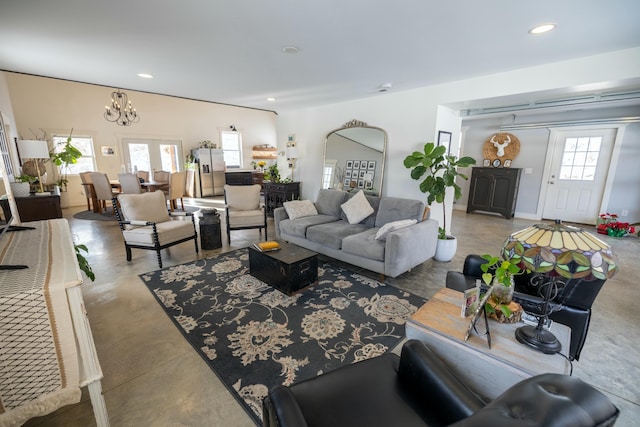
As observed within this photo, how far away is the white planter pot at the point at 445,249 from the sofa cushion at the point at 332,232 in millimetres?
1021

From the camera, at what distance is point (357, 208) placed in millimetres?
3992

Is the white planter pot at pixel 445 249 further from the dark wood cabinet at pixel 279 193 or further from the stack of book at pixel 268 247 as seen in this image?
the dark wood cabinet at pixel 279 193

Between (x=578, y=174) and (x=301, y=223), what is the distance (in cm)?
606

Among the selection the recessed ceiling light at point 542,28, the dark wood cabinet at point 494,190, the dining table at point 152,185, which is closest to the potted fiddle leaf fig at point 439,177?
the recessed ceiling light at point 542,28

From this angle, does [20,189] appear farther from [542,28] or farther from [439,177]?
[542,28]

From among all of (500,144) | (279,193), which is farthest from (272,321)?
(500,144)

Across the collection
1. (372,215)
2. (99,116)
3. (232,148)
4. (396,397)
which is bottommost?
(396,397)

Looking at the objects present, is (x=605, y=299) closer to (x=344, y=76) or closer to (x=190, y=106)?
(x=344, y=76)

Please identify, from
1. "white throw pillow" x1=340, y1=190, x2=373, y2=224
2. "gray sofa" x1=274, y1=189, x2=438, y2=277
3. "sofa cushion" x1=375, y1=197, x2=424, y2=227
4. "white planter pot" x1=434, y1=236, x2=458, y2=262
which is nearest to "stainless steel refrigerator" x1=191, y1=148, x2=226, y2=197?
"gray sofa" x1=274, y1=189, x2=438, y2=277

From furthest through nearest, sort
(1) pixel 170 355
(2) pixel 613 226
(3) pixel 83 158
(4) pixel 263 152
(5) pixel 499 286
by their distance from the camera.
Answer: (4) pixel 263 152 < (3) pixel 83 158 < (2) pixel 613 226 < (1) pixel 170 355 < (5) pixel 499 286

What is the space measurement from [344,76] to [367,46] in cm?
95

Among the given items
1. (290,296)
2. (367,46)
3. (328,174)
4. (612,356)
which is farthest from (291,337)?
(328,174)

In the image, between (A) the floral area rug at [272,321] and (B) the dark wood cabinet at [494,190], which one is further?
(B) the dark wood cabinet at [494,190]

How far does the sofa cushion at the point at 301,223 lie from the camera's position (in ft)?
12.7
